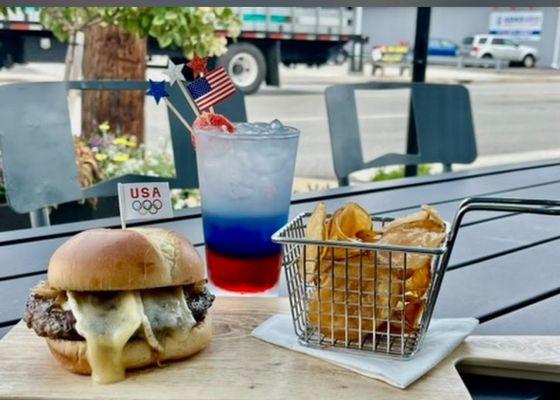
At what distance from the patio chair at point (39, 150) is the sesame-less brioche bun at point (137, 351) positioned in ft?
2.57

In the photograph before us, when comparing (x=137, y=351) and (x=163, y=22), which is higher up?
(x=163, y=22)

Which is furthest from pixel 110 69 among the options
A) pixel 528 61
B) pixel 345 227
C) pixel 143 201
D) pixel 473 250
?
pixel 528 61

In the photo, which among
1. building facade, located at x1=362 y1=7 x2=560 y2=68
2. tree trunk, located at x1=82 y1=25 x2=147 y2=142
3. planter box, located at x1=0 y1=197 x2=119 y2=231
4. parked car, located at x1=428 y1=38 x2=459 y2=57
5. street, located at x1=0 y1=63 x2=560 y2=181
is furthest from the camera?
building facade, located at x1=362 y1=7 x2=560 y2=68

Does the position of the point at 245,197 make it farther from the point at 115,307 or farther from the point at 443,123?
the point at 443,123

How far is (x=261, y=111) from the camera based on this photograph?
7.64 meters

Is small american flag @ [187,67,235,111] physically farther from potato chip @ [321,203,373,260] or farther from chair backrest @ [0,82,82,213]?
chair backrest @ [0,82,82,213]

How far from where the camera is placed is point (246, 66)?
844 cm

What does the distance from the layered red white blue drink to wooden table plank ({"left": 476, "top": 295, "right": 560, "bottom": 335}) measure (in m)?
0.27

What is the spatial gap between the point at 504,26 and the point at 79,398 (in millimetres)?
21859

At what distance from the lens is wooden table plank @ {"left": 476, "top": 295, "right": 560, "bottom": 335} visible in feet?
2.61

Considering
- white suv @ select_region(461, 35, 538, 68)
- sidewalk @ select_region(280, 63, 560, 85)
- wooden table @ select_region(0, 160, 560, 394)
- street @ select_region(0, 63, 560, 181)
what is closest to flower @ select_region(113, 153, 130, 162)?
street @ select_region(0, 63, 560, 181)

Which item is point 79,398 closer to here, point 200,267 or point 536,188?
point 200,267

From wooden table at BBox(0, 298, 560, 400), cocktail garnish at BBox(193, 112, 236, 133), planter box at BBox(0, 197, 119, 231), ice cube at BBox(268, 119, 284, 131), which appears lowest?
planter box at BBox(0, 197, 119, 231)

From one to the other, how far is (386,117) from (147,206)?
7.23 metres
